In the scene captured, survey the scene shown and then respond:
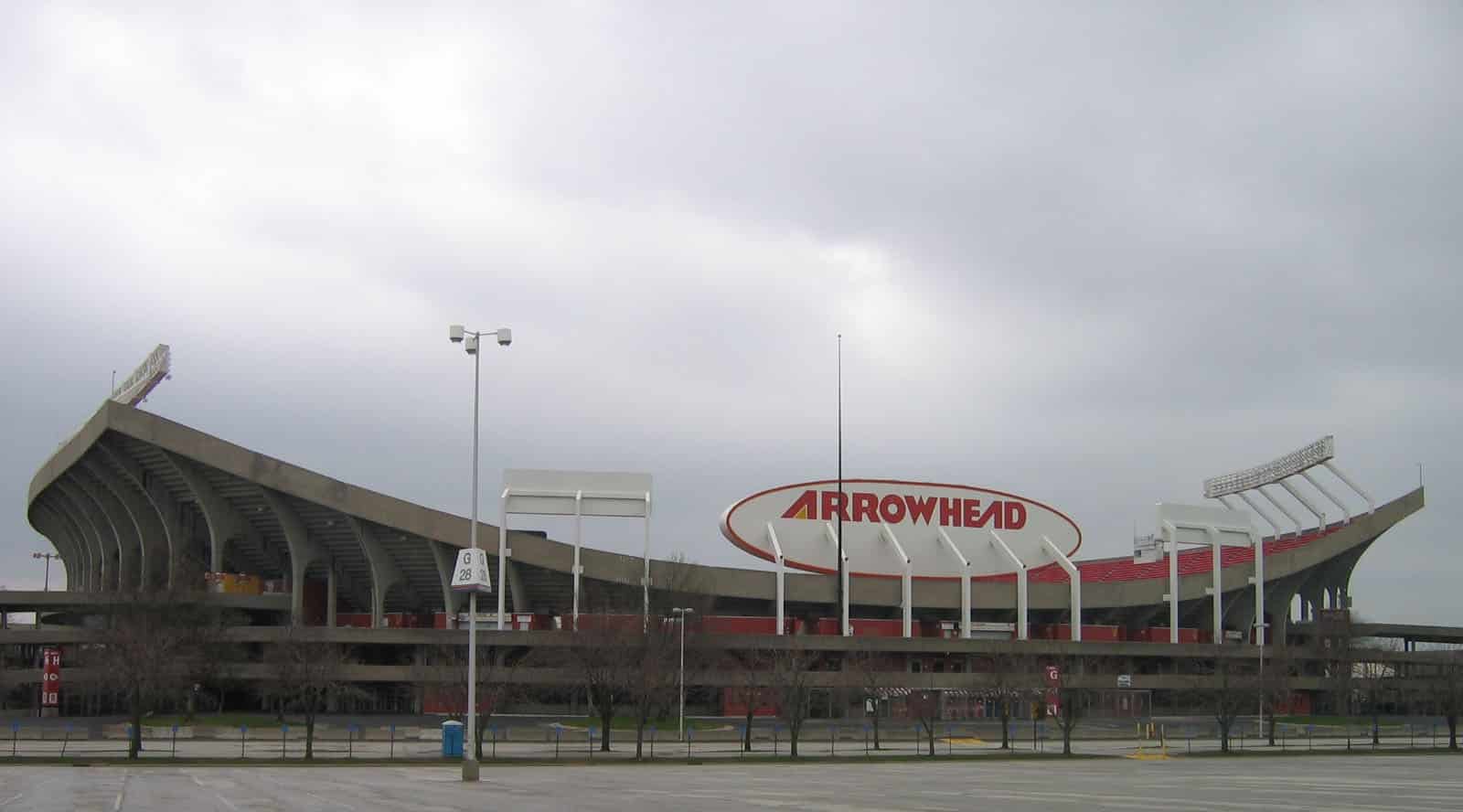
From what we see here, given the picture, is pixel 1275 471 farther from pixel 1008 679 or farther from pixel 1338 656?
pixel 1008 679

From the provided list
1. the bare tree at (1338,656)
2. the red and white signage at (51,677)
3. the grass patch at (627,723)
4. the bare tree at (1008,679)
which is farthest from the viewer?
the bare tree at (1338,656)

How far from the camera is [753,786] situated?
122ft

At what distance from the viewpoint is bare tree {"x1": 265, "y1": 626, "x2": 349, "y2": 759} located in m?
61.8

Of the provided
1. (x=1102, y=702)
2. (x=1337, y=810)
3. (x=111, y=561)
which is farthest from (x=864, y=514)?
(x=1337, y=810)

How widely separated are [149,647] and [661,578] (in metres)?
36.9

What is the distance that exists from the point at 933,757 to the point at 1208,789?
23662 millimetres

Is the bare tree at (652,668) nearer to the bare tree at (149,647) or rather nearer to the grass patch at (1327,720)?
the bare tree at (149,647)

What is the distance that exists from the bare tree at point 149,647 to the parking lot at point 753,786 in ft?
35.8

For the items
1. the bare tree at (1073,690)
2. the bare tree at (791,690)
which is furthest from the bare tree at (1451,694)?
the bare tree at (791,690)

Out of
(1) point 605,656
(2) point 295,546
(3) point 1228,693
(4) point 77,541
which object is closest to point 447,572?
(2) point 295,546

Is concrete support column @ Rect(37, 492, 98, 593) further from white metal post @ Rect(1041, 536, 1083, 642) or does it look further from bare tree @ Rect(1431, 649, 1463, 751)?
bare tree @ Rect(1431, 649, 1463, 751)

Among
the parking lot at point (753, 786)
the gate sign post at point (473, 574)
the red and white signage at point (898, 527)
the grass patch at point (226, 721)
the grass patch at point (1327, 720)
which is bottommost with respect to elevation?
the grass patch at point (1327, 720)

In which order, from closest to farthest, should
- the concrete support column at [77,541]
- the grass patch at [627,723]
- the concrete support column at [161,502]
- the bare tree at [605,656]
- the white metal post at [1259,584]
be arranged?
the bare tree at [605,656] → the grass patch at [627,723] → the concrete support column at [161,502] → the white metal post at [1259,584] → the concrete support column at [77,541]

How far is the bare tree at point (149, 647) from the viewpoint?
5916 centimetres
